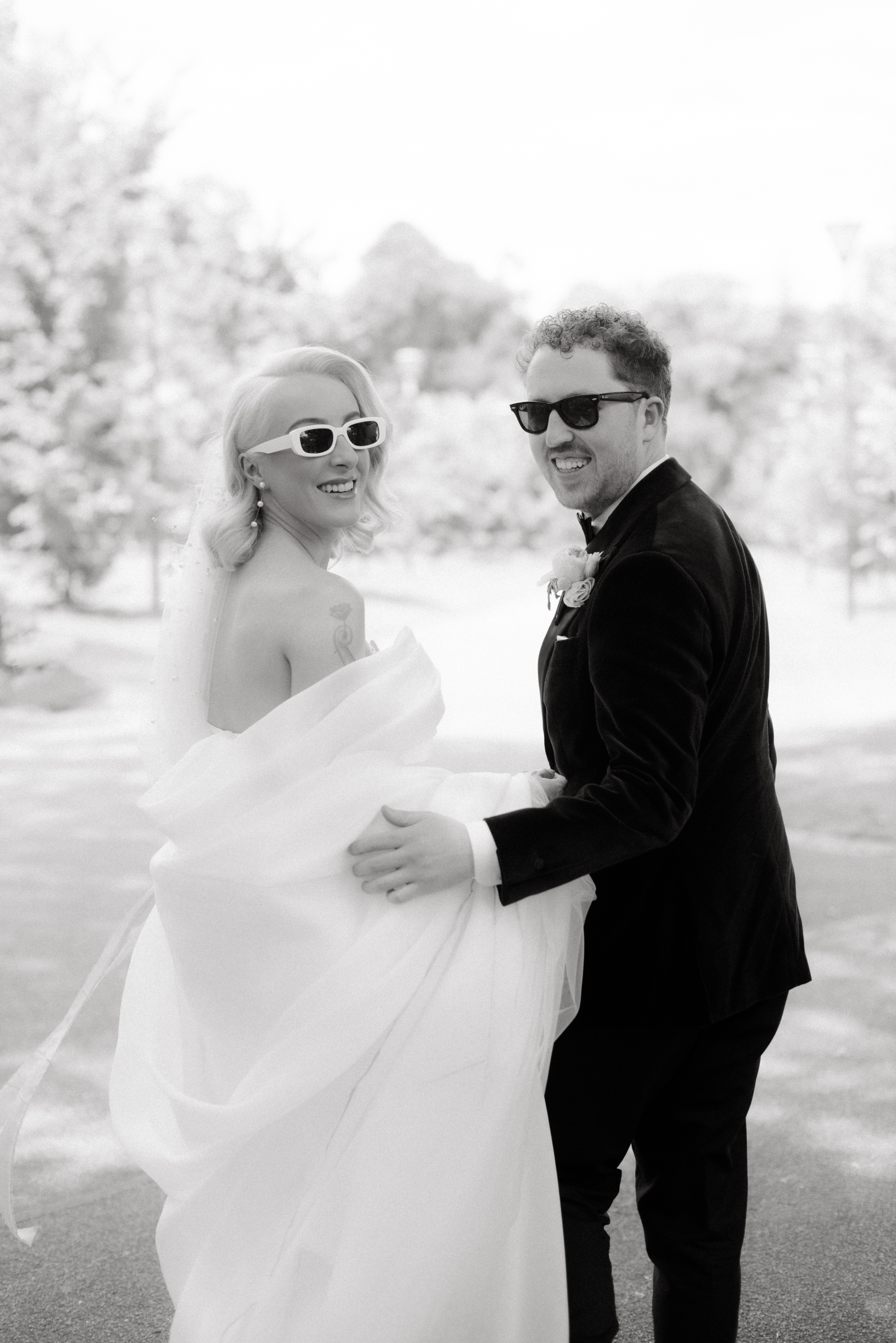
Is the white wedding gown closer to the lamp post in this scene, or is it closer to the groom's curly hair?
the groom's curly hair

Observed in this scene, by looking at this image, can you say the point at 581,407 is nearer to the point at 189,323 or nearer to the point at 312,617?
the point at 312,617

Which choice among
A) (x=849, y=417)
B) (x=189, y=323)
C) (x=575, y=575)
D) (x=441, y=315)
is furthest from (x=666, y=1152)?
(x=441, y=315)

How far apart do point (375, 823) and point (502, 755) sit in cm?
759

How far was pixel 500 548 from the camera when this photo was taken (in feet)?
98.8

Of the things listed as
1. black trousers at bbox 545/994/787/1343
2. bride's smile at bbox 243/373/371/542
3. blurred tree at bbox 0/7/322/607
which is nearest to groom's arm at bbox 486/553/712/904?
black trousers at bbox 545/994/787/1343

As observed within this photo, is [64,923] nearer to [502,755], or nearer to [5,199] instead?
[502,755]

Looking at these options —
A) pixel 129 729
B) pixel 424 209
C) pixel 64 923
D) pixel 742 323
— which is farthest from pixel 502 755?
pixel 424 209

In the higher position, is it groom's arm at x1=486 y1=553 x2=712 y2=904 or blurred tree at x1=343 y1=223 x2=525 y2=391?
blurred tree at x1=343 y1=223 x2=525 y2=391

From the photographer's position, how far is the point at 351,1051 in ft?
7.16

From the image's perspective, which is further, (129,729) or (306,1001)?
(129,729)

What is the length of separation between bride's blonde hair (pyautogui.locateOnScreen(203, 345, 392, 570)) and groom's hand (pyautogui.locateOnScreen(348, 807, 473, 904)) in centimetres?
56

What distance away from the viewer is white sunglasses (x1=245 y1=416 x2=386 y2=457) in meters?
2.35

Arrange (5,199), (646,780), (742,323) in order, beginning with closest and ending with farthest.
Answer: (646,780)
(5,199)
(742,323)

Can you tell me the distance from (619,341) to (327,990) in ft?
3.96
